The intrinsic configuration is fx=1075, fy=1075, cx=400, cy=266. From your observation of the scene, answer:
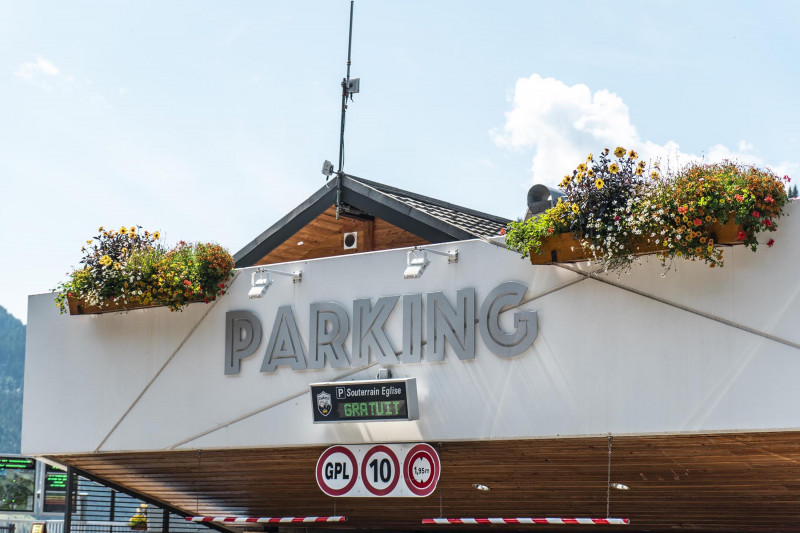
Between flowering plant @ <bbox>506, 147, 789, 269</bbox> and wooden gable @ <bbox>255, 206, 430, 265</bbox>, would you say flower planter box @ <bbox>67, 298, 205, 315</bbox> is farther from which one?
flowering plant @ <bbox>506, 147, 789, 269</bbox>

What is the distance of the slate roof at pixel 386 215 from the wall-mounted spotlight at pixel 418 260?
943 mm

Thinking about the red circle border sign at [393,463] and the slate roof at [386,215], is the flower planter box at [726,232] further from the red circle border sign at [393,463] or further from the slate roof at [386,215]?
the red circle border sign at [393,463]

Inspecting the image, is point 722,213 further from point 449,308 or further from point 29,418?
point 29,418

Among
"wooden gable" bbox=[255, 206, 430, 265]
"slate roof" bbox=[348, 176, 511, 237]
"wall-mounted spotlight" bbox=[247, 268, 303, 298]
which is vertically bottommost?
"wall-mounted spotlight" bbox=[247, 268, 303, 298]

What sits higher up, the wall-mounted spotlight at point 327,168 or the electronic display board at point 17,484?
the wall-mounted spotlight at point 327,168

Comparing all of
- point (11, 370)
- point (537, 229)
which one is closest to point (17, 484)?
point (537, 229)

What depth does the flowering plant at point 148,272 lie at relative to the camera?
12695mm

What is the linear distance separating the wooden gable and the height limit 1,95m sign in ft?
7.77

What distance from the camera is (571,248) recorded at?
1017 cm

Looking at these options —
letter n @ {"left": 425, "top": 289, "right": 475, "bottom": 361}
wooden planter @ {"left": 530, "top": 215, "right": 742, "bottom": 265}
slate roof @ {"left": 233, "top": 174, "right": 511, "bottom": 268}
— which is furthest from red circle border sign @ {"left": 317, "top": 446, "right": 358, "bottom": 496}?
wooden planter @ {"left": 530, "top": 215, "right": 742, "bottom": 265}

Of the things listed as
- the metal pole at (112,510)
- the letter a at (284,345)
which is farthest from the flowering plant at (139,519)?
the letter a at (284,345)

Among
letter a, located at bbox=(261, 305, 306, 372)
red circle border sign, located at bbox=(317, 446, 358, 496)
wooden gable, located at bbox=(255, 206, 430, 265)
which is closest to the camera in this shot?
red circle border sign, located at bbox=(317, 446, 358, 496)

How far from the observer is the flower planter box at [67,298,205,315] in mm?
13250

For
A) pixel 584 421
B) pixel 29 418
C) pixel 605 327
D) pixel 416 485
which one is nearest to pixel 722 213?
pixel 605 327
